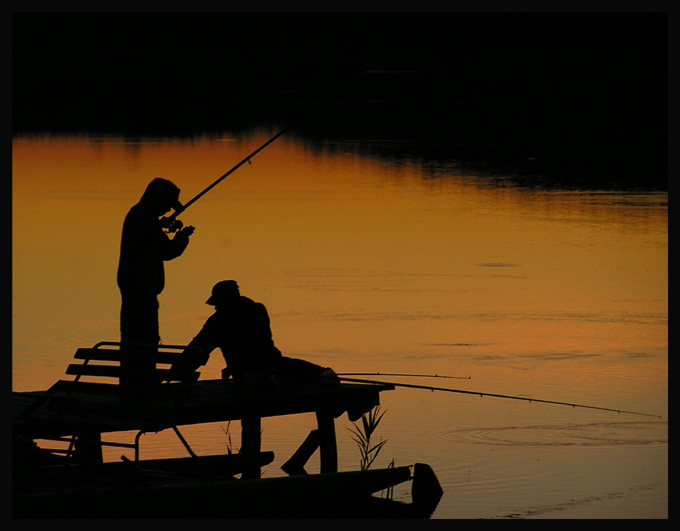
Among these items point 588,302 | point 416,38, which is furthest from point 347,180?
point 416,38

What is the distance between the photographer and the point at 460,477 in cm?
1045

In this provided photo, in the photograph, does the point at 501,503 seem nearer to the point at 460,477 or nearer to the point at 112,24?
the point at 460,477

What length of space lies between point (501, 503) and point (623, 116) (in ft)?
107

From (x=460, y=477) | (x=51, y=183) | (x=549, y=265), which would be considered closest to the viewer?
(x=460, y=477)

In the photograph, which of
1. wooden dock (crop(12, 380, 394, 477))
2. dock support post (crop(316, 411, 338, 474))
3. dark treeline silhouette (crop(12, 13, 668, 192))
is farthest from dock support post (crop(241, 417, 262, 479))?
dark treeline silhouette (crop(12, 13, 668, 192))

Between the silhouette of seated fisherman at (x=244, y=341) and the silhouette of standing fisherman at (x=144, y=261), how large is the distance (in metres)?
0.36

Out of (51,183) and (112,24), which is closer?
(51,183)

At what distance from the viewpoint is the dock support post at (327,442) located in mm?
10336

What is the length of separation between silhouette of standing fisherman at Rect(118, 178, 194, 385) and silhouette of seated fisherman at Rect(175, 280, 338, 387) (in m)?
0.36

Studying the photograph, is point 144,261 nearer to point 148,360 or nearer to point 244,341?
point 244,341

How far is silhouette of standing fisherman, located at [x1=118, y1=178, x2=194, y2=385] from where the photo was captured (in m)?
9.41

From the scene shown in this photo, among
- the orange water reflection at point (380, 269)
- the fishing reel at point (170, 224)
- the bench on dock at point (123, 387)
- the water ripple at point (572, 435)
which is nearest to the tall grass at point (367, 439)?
the water ripple at point (572, 435)

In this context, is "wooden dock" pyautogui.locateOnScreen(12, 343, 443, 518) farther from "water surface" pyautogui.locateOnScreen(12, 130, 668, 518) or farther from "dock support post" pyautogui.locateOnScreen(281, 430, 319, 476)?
"water surface" pyautogui.locateOnScreen(12, 130, 668, 518)

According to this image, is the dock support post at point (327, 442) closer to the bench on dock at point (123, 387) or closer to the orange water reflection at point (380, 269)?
the bench on dock at point (123, 387)
